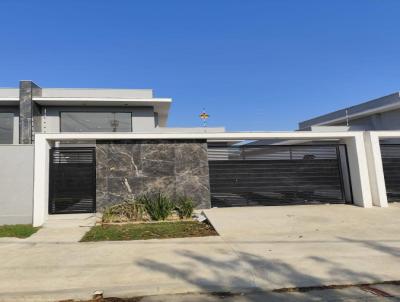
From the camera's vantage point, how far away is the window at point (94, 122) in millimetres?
17500

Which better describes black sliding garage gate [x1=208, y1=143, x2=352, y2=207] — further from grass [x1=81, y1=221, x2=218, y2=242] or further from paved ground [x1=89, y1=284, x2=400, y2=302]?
paved ground [x1=89, y1=284, x2=400, y2=302]

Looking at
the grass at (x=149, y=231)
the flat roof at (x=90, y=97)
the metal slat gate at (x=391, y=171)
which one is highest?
the flat roof at (x=90, y=97)

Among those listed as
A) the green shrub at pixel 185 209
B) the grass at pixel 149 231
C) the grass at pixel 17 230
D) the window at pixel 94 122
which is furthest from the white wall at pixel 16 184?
the window at pixel 94 122

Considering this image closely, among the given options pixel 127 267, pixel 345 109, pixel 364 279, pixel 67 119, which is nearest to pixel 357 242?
pixel 364 279

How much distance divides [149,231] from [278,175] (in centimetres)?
583

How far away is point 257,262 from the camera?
5.17 metres

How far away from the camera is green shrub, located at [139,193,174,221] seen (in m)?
9.42

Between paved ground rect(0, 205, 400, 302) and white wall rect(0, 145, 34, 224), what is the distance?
1.42 metres

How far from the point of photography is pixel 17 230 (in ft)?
27.0

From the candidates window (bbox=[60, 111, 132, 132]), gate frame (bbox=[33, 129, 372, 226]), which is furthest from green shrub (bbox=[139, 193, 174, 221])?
window (bbox=[60, 111, 132, 132])

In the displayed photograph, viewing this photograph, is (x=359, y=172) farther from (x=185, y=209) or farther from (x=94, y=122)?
(x=94, y=122)

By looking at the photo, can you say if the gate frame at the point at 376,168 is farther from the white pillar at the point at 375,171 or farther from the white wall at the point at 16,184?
the white wall at the point at 16,184

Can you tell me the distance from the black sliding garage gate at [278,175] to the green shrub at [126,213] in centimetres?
Result: 285

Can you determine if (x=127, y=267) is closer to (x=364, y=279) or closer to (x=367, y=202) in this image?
(x=364, y=279)
